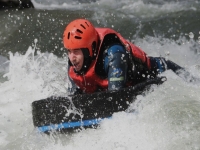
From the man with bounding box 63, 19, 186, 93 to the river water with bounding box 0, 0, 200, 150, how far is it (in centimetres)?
27

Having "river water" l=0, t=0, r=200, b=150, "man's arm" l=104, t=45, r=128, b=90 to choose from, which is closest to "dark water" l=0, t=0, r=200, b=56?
"river water" l=0, t=0, r=200, b=150

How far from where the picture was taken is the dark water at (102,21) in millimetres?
8398

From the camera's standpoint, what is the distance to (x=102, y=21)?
927 cm

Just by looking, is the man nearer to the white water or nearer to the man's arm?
the man's arm

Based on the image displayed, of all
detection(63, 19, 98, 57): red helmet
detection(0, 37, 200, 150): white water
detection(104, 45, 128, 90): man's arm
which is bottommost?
detection(0, 37, 200, 150): white water

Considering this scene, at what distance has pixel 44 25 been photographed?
926cm

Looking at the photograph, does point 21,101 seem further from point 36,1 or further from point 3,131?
point 36,1

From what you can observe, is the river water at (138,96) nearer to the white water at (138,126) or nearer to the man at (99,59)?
the white water at (138,126)

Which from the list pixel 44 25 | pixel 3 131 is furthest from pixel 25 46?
pixel 3 131

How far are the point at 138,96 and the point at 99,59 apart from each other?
1.72 feet

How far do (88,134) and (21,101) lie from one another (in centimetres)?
168

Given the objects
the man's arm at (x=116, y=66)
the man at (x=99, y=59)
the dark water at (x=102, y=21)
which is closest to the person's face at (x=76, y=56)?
the man at (x=99, y=59)

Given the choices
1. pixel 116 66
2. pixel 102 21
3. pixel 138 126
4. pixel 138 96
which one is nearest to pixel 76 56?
pixel 116 66

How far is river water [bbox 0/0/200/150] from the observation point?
164 inches
